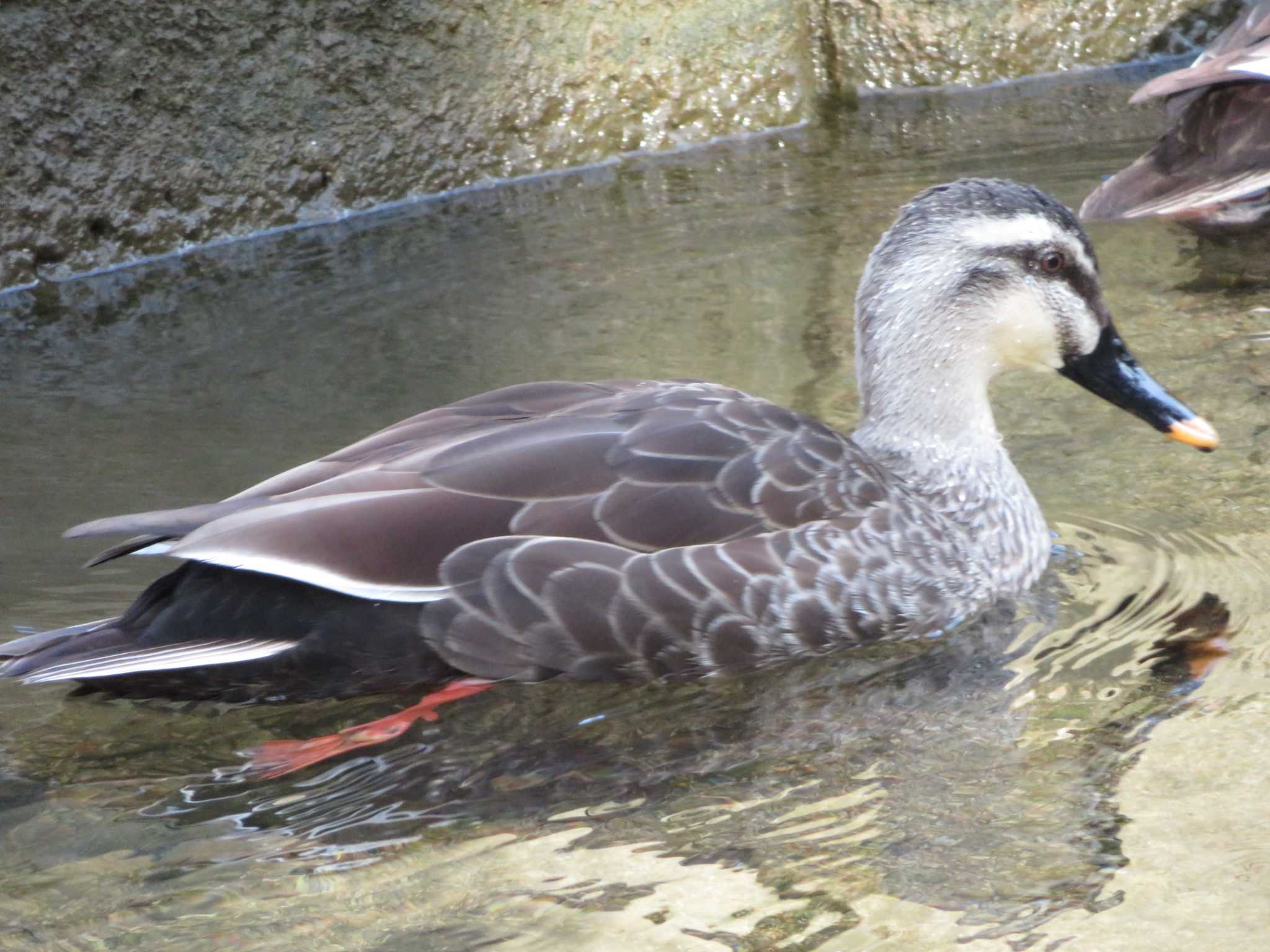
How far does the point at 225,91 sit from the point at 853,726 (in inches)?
183

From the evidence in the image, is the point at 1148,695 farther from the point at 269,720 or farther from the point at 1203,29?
the point at 1203,29

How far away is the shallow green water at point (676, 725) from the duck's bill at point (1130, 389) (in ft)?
0.82

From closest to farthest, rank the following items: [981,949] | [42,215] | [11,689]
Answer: [981,949] → [11,689] → [42,215]

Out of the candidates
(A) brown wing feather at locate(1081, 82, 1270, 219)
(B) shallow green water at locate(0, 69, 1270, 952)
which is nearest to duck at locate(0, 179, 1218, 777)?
(B) shallow green water at locate(0, 69, 1270, 952)

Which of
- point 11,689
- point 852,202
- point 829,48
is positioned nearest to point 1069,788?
point 11,689

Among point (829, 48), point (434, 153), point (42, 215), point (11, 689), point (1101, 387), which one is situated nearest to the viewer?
point (11, 689)

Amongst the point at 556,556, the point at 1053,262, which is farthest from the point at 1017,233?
the point at 556,556

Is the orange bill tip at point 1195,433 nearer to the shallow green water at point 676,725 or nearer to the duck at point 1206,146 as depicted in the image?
the shallow green water at point 676,725

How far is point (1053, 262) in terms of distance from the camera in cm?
422

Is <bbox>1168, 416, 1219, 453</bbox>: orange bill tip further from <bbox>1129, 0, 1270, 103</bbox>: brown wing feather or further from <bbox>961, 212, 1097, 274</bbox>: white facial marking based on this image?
<bbox>1129, 0, 1270, 103</bbox>: brown wing feather

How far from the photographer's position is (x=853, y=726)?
3.57m

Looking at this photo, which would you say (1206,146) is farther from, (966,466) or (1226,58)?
(966,466)

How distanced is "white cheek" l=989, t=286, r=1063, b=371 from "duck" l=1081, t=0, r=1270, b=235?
194 centimetres

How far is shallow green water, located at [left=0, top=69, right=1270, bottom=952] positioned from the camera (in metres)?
2.88
